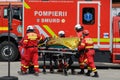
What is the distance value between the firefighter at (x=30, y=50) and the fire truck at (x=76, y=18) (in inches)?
83.5

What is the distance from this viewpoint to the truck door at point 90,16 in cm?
1722

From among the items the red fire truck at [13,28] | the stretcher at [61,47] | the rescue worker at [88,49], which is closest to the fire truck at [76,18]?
the stretcher at [61,47]

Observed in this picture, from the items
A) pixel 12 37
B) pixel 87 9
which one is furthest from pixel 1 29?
pixel 87 9

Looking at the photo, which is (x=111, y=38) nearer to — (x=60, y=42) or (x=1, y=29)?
(x=60, y=42)

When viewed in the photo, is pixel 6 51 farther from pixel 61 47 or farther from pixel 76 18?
pixel 61 47

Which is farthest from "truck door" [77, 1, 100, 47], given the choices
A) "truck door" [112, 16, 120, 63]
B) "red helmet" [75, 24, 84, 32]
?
"red helmet" [75, 24, 84, 32]

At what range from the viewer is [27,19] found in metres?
17.4

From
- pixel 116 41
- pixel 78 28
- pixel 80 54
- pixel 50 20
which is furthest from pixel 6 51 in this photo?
pixel 116 41

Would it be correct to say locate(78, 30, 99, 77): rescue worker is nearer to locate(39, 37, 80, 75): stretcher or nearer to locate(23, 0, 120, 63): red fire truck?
locate(39, 37, 80, 75): stretcher

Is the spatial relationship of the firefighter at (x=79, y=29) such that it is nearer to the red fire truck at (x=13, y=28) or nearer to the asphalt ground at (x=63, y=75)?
the asphalt ground at (x=63, y=75)

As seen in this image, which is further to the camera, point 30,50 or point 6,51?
point 6,51

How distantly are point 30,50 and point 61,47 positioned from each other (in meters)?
1.09

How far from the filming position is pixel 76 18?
56.7ft

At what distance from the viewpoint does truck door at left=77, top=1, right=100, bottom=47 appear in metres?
17.2
